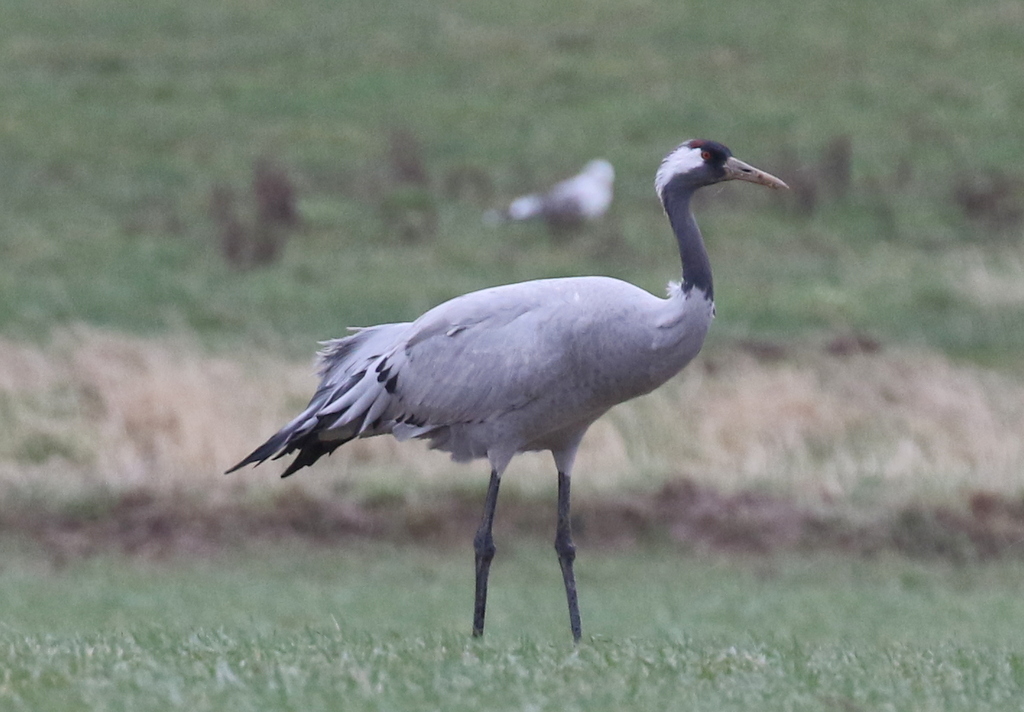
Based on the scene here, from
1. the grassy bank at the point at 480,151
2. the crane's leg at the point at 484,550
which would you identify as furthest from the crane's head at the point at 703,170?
the grassy bank at the point at 480,151

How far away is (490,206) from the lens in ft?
95.2

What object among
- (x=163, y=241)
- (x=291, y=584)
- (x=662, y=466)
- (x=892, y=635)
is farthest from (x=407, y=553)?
(x=163, y=241)

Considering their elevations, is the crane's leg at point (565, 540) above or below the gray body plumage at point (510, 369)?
below

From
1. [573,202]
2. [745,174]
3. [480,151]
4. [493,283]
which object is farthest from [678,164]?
[480,151]

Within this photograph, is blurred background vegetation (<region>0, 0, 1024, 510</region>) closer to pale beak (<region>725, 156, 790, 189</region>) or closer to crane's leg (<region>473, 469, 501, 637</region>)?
crane's leg (<region>473, 469, 501, 637</region>)

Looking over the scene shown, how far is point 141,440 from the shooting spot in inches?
617

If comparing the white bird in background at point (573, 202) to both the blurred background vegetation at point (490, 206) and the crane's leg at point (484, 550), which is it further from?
the crane's leg at point (484, 550)

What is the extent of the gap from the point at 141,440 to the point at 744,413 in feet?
16.8

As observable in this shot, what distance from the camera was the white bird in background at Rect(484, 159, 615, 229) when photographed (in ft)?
88.0

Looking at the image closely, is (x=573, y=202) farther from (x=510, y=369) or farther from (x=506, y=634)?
(x=510, y=369)

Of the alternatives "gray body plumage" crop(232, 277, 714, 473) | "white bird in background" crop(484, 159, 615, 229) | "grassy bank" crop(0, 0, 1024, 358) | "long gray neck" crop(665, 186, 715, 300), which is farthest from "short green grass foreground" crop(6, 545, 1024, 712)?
"white bird in background" crop(484, 159, 615, 229)

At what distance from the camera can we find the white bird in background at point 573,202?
26.8m

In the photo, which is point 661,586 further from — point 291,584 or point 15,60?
point 15,60

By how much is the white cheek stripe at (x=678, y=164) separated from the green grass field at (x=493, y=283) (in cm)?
218
